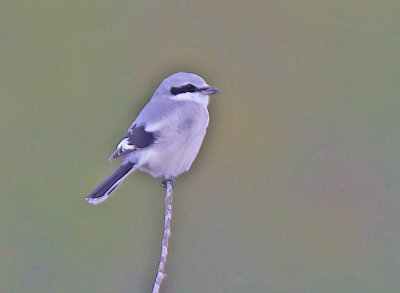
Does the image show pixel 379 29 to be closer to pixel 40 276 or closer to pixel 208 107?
pixel 208 107

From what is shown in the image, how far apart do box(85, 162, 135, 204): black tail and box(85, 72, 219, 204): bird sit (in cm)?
4

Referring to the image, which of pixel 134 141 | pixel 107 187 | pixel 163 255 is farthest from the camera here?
pixel 134 141

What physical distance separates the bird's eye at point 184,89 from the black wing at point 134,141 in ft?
0.46

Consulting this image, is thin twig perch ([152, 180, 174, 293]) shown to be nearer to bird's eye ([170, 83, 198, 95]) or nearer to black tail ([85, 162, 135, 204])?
black tail ([85, 162, 135, 204])

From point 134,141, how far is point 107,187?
0.15 meters

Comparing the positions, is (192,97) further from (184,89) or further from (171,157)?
(171,157)

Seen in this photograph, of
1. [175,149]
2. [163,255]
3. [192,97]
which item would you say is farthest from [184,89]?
[163,255]

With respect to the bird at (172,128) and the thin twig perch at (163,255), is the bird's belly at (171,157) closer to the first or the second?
the bird at (172,128)

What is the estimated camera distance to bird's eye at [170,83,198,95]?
56.1 inches

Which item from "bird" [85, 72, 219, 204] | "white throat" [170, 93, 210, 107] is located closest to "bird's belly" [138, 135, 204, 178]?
"bird" [85, 72, 219, 204]

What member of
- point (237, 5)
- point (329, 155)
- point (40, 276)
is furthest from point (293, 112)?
point (40, 276)

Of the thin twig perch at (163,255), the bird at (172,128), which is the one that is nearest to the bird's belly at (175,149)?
the bird at (172,128)

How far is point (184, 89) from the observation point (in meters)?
1.44

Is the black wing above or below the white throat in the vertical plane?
below
